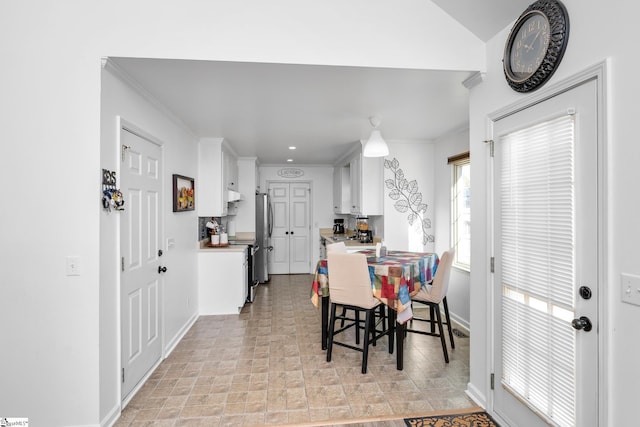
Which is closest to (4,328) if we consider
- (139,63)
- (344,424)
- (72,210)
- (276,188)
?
(72,210)

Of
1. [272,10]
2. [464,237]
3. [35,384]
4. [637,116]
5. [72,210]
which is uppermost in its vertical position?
[272,10]

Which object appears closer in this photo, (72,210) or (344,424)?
(72,210)

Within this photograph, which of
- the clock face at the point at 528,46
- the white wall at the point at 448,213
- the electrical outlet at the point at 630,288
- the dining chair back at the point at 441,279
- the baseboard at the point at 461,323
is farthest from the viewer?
the white wall at the point at 448,213

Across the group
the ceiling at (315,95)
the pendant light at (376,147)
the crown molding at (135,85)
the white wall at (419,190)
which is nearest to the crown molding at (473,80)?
the ceiling at (315,95)

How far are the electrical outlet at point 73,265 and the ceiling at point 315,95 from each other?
4.08ft

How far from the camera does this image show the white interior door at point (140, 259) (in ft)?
7.55

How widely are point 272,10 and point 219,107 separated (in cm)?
121

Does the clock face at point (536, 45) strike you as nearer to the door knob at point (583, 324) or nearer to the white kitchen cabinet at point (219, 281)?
the door knob at point (583, 324)

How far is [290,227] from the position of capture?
7.00m

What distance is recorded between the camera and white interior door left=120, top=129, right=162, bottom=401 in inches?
90.6

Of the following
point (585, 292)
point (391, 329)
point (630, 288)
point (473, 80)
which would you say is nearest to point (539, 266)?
point (585, 292)

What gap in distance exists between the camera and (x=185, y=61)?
204 cm

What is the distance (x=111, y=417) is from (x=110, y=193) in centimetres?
144

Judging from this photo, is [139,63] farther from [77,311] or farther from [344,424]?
[344,424]
